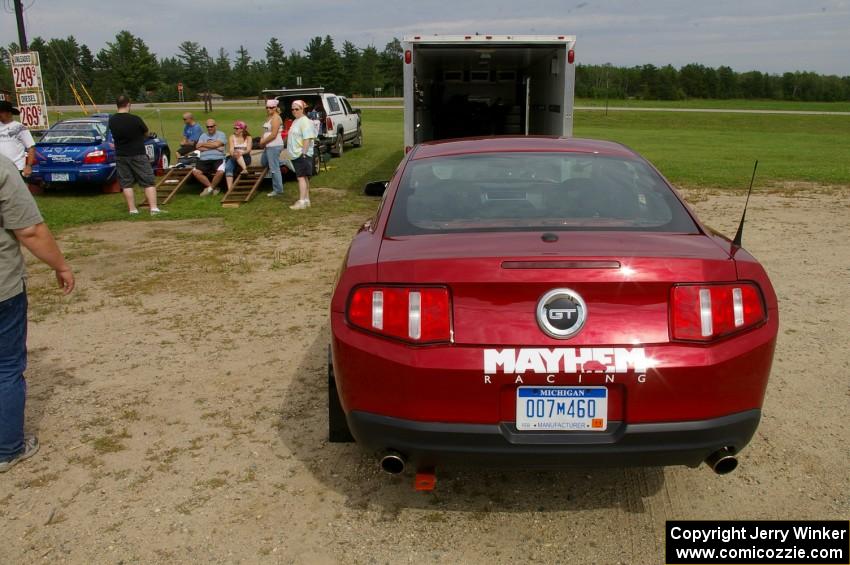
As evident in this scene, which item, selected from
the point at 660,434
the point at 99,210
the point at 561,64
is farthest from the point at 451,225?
the point at 99,210

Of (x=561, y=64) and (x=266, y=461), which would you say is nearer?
(x=266, y=461)

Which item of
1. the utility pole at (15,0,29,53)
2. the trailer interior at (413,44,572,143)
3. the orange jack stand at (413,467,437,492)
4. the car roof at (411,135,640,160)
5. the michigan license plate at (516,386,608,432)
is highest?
the utility pole at (15,0,29,53)

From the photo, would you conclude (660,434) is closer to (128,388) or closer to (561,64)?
(128,388)

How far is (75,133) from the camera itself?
538 inches

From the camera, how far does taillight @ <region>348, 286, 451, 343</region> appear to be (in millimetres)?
2615

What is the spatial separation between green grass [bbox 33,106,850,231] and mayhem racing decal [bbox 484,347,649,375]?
7.51 meters

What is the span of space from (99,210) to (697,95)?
81770 millimetres

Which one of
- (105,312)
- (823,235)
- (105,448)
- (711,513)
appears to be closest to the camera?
(711,513)

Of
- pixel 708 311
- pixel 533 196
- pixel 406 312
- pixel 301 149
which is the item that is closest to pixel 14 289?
pixel 406 312

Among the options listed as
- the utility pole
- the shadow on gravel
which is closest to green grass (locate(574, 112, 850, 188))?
the shadow on gravel

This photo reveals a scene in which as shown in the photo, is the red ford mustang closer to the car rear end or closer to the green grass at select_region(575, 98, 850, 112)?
the car rear end

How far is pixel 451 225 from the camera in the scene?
10.3 feet

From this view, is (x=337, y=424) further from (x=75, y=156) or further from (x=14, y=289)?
(x=75, y=156)

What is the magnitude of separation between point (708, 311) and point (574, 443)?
2.32ft
